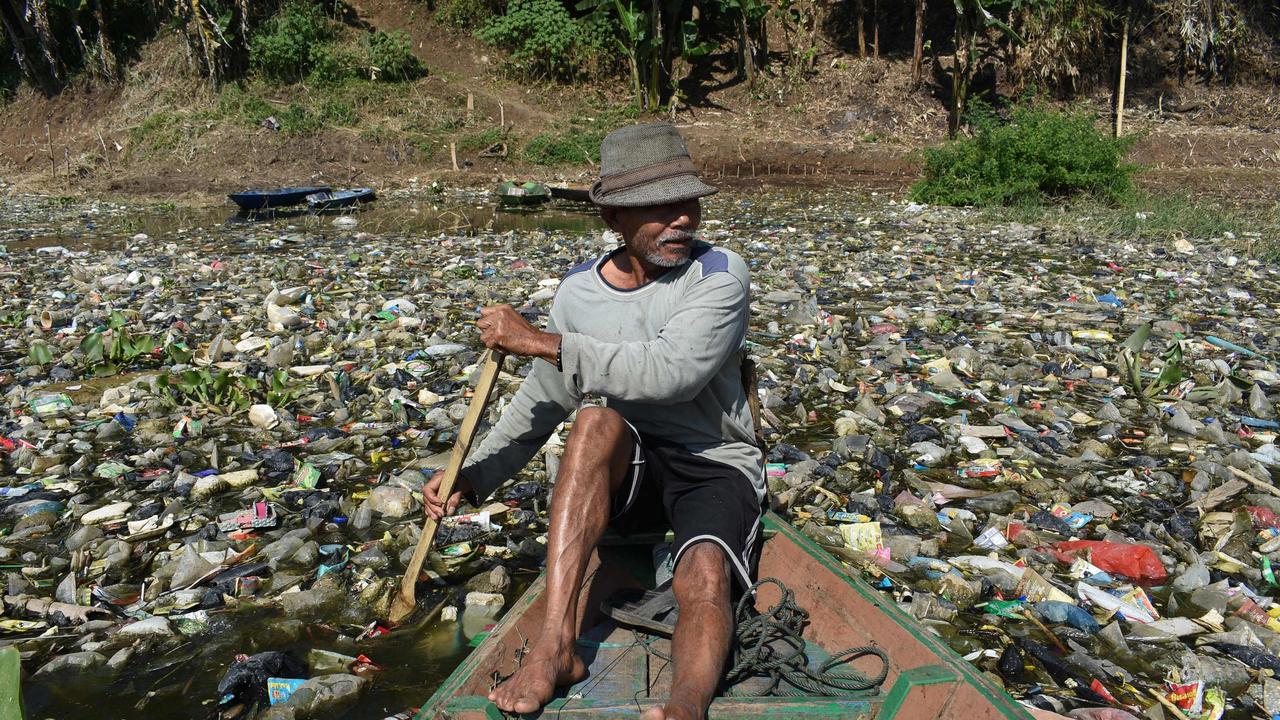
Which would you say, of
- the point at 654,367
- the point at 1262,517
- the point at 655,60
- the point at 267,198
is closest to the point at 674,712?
the point at 654,367

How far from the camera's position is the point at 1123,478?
4.17 m

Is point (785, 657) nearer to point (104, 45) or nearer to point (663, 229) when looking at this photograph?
point (663, 229)

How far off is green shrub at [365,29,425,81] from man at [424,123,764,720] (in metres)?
21.4

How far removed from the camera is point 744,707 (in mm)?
2203

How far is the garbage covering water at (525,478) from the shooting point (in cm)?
293

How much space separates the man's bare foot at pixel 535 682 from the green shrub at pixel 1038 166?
12413mm

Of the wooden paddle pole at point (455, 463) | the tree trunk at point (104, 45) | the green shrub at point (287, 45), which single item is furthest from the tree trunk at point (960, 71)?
the tree trunk at point (104, 45)

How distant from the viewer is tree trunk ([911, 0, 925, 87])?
21.7 m

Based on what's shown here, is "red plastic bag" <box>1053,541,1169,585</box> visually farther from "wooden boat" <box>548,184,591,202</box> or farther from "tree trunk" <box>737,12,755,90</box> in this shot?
"tree trunk" <box>737,12,755,90</box>

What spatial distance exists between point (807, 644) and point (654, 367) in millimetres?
990

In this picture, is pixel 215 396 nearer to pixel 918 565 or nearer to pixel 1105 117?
pixel 918 565

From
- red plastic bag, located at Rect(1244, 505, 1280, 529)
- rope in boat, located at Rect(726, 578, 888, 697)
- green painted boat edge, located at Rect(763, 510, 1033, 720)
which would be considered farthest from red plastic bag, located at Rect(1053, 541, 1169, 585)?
rope in boat, located at Rect(726, 578, 888, 697)

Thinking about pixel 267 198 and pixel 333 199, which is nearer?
pixel 267 198

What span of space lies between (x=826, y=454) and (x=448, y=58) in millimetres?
23527
